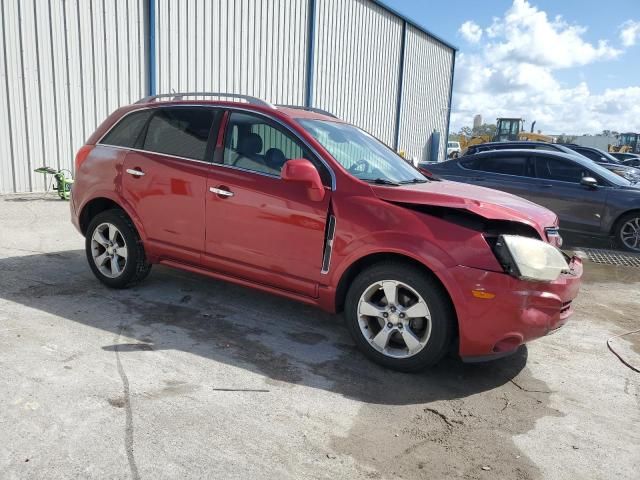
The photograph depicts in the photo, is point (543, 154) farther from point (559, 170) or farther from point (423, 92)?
point (423, 92)

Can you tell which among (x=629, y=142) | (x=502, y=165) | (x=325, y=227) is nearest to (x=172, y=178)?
(x=325, y=227)

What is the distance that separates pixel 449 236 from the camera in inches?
131

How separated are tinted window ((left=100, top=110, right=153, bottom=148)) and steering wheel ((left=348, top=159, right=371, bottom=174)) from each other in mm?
2102

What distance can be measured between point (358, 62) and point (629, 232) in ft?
41.5

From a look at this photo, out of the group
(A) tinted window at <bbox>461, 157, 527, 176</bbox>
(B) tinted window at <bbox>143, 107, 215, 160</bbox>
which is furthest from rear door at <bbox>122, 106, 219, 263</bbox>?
(A) tinted window at <bbox>461, 157, 527, 176</bbox>

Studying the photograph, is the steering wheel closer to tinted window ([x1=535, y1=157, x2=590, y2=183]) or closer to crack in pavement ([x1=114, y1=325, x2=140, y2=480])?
crack in pavement ([x1=114, y1=325, x2=140, y2=480])

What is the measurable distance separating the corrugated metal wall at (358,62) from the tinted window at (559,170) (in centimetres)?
915

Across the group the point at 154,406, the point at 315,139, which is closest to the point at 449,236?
the point at 315,139

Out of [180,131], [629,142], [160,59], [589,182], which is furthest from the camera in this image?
[629,142]

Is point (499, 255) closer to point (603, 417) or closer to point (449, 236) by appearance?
point (449, 236)

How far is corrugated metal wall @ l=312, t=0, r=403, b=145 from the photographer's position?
54.7 ft

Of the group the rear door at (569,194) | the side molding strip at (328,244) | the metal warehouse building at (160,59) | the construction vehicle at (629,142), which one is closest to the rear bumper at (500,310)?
the side molding strip at (328,244)

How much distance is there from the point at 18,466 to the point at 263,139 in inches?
108

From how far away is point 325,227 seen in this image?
3.72 m
